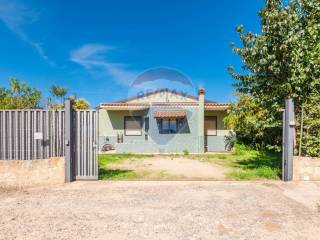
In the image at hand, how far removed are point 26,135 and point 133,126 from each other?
14.2 metres

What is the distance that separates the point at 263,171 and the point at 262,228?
226 inches

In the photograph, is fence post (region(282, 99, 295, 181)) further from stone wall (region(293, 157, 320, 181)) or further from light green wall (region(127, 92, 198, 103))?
light green wall (region(127, 92, 198, 103))

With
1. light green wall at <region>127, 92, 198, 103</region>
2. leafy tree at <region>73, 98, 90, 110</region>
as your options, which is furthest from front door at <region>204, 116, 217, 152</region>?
leafy tree at <region>73, 98, 90, 110</region>

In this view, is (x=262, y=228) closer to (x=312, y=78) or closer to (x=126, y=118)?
(x=312, y=78)

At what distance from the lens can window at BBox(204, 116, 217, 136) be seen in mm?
21031

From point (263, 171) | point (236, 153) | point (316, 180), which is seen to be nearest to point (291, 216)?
point (316, 180)

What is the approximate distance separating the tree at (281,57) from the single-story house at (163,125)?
8902 millimetres

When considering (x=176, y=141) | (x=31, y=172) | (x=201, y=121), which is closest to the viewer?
(x=31, y=172)

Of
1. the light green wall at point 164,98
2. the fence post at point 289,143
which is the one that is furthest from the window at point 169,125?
the fence post at point 289,143

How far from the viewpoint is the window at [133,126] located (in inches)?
861

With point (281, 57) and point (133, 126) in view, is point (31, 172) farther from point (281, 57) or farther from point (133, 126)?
point (133, 126)

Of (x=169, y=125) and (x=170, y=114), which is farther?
(x=169, y=125)

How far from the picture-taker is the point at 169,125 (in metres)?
20.4

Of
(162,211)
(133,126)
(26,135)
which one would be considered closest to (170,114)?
(133,126)
